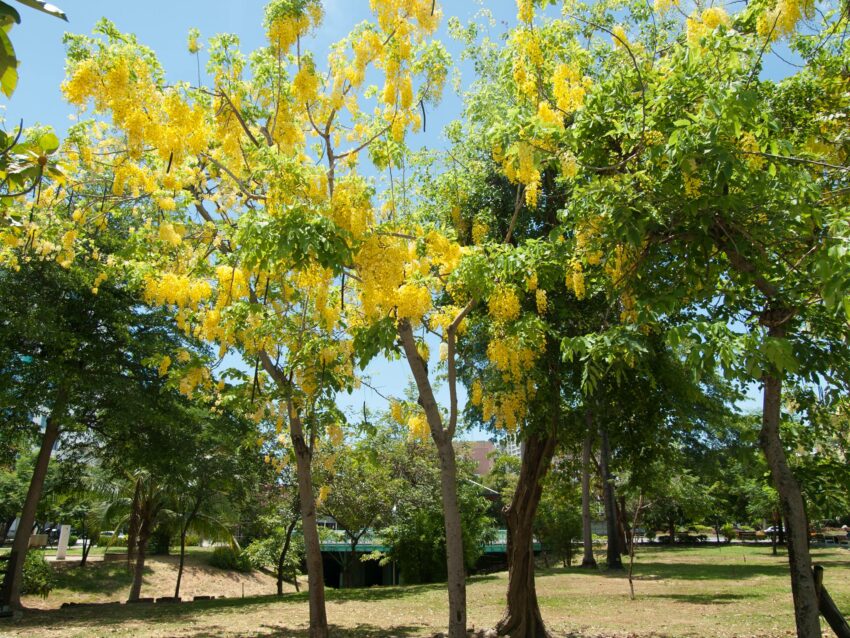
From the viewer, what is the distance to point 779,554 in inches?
802

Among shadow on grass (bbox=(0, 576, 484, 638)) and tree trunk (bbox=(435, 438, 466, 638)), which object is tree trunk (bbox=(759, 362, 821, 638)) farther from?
shadow on grass (bbox=(0, 576, 484, 638))

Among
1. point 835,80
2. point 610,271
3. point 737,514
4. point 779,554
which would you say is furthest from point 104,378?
point 737,514

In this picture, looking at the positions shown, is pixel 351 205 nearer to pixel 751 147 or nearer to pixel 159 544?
pixel 751 147

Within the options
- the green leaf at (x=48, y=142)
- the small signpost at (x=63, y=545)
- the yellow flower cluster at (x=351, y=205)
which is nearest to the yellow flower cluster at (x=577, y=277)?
the yellow flower cluster at (x=351, y=205)

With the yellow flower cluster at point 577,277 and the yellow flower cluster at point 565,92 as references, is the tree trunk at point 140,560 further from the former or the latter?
the yellow flower cluster at point 565,92

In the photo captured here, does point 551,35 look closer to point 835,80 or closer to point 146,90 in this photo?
point 835,80

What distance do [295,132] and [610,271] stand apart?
9.61ft

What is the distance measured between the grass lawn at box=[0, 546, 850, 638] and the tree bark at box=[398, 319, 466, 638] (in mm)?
2202

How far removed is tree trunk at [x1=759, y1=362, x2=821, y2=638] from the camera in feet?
13.1

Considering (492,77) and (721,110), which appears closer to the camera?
(721,110)

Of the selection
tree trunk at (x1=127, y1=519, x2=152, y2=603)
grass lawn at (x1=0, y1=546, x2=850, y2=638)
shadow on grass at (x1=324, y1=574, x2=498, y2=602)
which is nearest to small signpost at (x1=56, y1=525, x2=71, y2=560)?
grass lawn at (x1=0, y1=546, x2=850, y2=638)

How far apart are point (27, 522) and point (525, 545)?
25.7 feet

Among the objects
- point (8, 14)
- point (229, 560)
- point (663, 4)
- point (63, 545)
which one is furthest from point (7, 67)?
point (63, 545)

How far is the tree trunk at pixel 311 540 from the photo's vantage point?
19.7 feet
